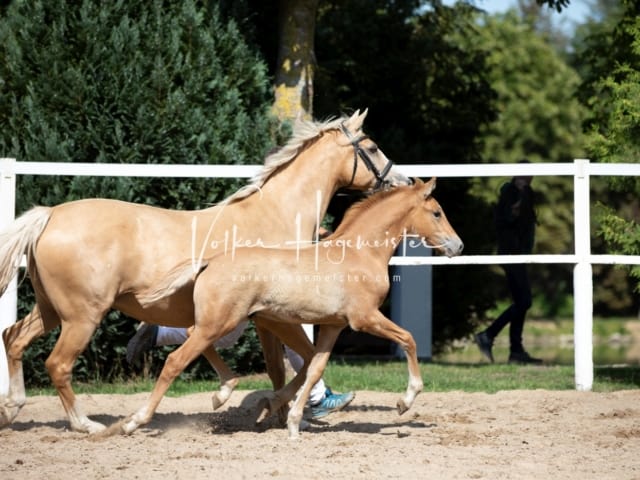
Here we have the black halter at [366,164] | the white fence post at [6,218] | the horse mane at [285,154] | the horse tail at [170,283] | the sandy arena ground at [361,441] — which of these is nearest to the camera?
the sandy arena ground at [361,441]

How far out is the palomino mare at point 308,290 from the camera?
570 centimetres

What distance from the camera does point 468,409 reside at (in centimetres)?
718

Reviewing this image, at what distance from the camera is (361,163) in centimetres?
671

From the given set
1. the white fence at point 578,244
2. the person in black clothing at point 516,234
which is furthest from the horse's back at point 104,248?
the person in black clothing at point 516,234

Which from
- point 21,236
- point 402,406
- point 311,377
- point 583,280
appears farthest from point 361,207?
point 583,280

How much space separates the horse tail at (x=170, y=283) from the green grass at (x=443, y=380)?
2.18m

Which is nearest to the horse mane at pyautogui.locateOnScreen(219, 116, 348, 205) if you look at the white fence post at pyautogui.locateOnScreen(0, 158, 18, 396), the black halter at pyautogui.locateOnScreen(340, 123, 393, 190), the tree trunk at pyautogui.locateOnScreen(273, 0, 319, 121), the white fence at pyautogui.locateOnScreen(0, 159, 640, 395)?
the black halter at pyautogui.locateOnScreen(340, 123, 393, 190)

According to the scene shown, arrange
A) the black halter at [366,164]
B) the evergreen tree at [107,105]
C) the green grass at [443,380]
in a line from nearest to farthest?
1. the black halter at [366,164]
2. the green grass at [443,380]
3. the evergreen tree at [107,105]

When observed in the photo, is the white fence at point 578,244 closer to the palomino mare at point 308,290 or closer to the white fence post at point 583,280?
the white fence post at point 583,280

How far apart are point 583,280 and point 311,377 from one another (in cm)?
306

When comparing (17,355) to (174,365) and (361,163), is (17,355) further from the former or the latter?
(361,163)

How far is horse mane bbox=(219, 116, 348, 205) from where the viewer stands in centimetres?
645

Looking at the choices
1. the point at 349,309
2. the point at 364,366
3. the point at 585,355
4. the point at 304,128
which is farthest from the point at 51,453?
the point at 364,366

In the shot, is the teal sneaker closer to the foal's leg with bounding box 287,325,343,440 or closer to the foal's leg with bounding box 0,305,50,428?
the foal's leg with bounding box 287,325,343,440
